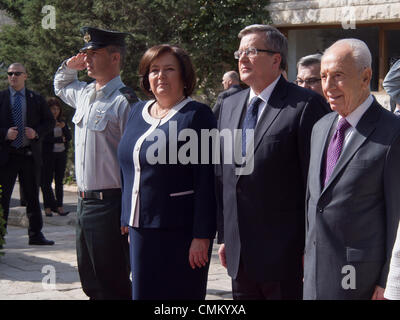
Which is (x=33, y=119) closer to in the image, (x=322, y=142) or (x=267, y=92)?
(x=267, y=92)

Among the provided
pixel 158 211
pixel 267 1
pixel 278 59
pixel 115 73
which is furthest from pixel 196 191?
pixel 267 1

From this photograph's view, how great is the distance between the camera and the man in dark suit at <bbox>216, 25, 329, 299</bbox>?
4.05m

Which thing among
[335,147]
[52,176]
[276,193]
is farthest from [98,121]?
[52,176]

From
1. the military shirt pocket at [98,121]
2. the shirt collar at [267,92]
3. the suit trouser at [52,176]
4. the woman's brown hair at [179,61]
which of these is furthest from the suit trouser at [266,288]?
the suit trouser at [52,176]

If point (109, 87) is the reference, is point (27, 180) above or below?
below

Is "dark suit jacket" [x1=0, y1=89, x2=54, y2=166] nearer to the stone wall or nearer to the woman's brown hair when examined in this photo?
the woman's brown hair

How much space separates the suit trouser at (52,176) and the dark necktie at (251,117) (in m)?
7.99

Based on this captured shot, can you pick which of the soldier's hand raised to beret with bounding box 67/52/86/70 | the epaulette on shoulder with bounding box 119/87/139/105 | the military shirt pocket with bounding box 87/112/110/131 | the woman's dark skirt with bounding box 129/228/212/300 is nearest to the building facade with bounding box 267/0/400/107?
the soldier's hand raised to beret with bounding box 67/52/86/70

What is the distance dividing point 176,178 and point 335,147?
1.07 m

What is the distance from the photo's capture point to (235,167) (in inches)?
164

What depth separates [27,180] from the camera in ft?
29.8

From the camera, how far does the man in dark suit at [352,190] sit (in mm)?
3361

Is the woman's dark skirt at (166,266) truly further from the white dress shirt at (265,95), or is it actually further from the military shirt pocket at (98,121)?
the military shirt pocket at (98,121)

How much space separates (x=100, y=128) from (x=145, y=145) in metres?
Result: 0.89
